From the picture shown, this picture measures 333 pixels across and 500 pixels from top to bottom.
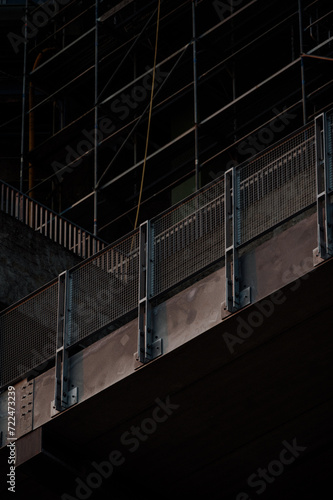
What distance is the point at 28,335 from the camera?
582 inches

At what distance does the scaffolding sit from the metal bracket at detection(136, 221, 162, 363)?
8723 millimetres

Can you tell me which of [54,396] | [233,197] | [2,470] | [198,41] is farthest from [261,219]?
[198,41]

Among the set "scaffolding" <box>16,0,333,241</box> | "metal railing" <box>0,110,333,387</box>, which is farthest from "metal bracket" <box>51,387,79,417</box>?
"scaffolding" <box>16,0,333,241</box>

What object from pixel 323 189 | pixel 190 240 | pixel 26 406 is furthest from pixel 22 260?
pixel 323 189

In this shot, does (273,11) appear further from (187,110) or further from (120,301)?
(120,301)

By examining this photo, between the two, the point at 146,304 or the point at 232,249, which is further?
the point at 146,304

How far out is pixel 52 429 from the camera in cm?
1421

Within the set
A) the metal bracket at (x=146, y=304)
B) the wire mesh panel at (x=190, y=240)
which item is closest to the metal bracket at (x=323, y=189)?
the wire mesh panel at (x=190, y=240)

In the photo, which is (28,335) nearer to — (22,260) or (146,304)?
(146,304)

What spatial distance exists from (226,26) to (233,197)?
40.5 feet

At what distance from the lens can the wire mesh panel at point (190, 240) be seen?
13391mm

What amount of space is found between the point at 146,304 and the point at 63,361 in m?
1.39

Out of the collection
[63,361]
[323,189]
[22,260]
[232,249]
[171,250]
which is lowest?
[63,361]

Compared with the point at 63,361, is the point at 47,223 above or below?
above
